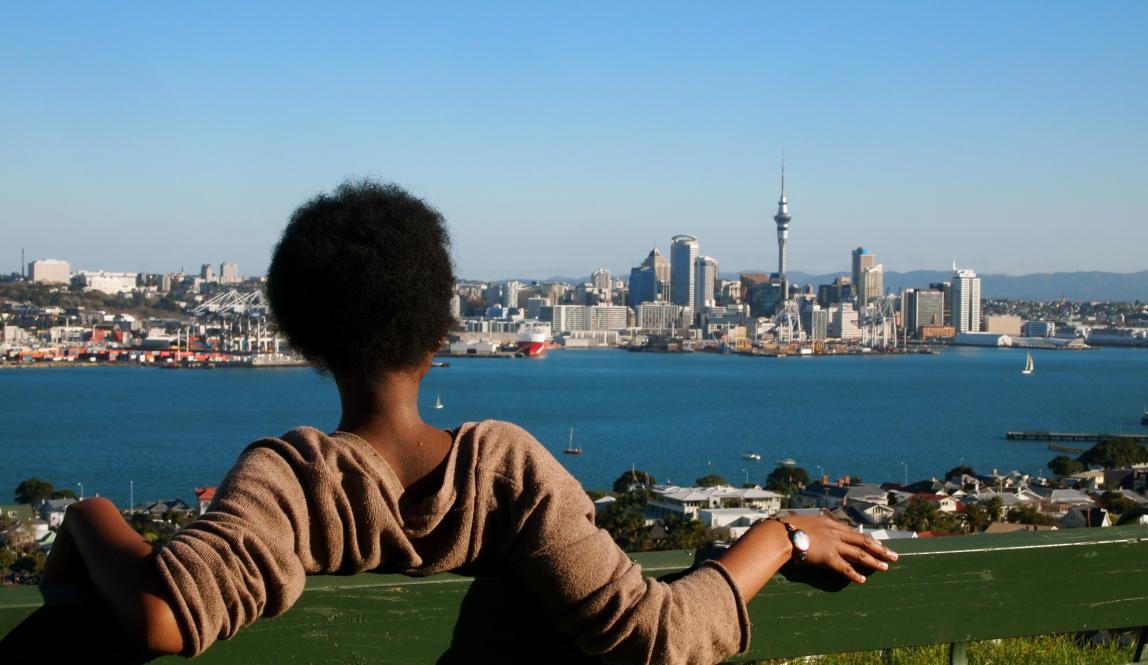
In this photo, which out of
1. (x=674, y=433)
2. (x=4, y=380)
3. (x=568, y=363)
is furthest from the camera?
(x=568, y=363)

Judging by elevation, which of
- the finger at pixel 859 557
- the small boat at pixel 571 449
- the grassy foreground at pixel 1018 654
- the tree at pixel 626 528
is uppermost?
the finger at pixel 859 557

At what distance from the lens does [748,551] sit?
2.72 ft

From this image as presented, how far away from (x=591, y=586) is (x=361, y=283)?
0.22 m

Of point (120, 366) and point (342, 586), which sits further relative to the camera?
point (120, 366)

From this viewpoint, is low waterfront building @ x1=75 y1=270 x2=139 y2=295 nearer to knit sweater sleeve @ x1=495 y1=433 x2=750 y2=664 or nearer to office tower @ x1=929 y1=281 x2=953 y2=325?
office tower @ x1=929 y1=281 x2=953 y2=325

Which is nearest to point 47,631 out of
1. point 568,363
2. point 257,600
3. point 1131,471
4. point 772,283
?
point 257,600

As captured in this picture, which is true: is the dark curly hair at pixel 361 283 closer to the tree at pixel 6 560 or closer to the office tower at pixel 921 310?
the tree at pixel 6 560

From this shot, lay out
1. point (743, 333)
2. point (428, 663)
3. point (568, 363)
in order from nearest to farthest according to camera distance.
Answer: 1. point (428, 663)
2. point (568, 363)
3. point (743, 333)

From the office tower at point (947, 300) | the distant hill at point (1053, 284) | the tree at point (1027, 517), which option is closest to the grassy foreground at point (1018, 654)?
the tree at point (1027, 517)

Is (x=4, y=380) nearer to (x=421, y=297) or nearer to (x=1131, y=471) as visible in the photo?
(x=1131, y=471)

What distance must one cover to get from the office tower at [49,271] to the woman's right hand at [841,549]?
86865 mm

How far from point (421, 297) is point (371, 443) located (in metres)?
0.09

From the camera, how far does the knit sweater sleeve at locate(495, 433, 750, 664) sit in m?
0.74

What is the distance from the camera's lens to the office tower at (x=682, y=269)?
9250cm
